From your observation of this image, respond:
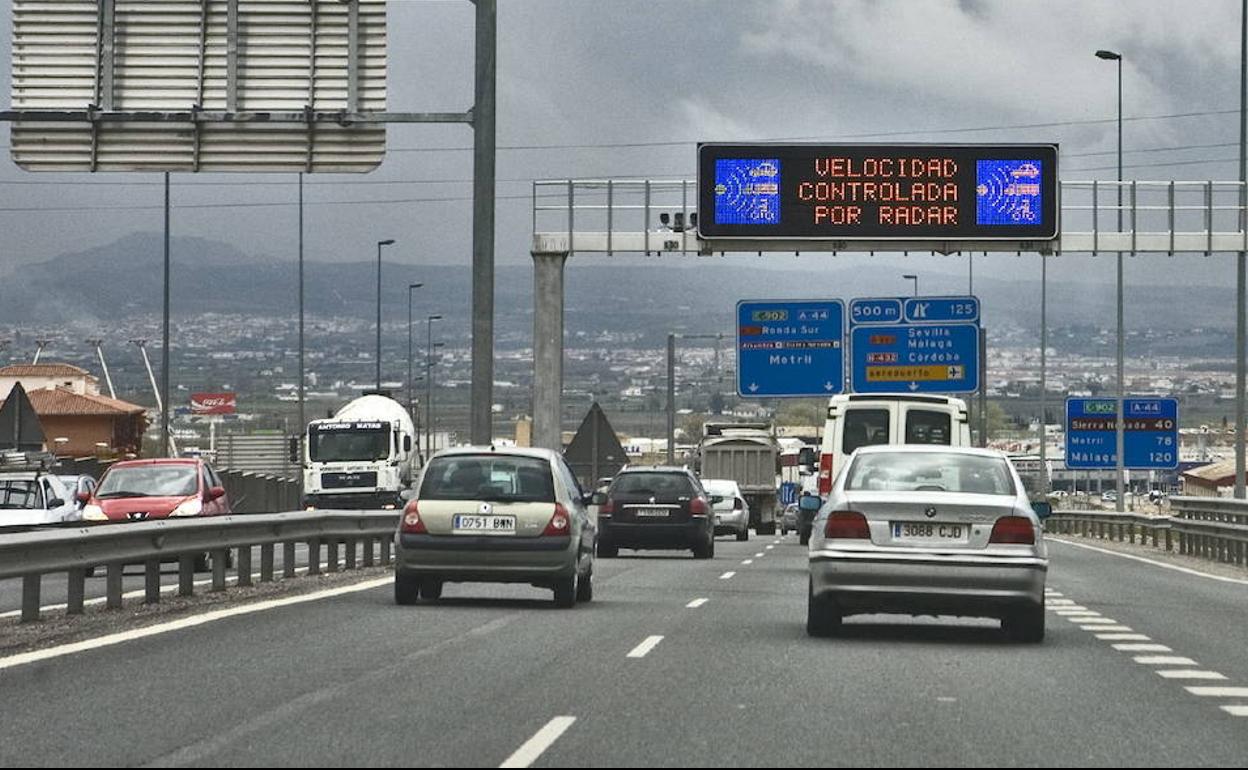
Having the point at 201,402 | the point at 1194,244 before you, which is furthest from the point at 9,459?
the point at 201,402

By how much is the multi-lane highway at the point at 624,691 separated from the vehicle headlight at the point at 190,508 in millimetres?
9826

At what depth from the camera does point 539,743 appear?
10406 mm

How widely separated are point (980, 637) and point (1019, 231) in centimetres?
2102

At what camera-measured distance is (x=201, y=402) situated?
Answer: 366 ft

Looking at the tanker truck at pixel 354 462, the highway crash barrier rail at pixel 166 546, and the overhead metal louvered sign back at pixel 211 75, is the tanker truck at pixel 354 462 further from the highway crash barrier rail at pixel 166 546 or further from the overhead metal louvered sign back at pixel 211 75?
the overhead metal louvered sign back at pixel 211 75

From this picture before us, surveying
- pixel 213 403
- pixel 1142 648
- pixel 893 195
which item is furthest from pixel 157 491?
pixel 213 403

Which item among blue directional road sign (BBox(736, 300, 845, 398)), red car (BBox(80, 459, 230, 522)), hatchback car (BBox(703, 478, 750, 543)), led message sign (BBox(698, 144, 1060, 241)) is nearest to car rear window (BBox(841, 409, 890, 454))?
led message sign (BBox(698, 144, 1060, 241))

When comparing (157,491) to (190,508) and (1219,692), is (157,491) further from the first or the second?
(1219,692)

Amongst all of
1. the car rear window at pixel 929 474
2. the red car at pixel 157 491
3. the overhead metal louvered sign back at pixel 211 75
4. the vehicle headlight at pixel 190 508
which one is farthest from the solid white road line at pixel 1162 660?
the vehicle headlight at pixel 190 508

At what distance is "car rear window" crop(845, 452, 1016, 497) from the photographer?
17.4m

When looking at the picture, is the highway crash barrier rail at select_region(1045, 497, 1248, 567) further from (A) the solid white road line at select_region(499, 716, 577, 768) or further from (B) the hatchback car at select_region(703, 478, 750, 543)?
(A) the solid white road line at select_region(499, 716, 577, 768)

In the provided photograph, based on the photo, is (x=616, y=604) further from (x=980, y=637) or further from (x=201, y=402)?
(x=201, y=402)

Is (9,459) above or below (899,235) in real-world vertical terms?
below

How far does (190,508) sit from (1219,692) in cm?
1919
